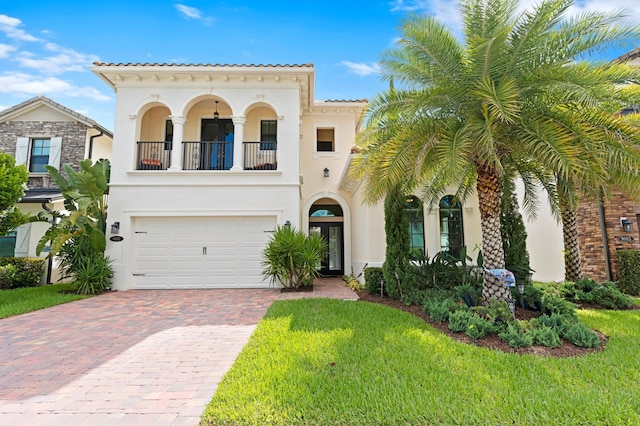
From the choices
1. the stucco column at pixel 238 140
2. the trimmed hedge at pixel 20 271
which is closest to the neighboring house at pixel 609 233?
the stucco column at pixel 238 140

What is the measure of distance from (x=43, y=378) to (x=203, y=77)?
10538 mm

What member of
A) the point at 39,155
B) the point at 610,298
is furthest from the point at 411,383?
the point at 39,155

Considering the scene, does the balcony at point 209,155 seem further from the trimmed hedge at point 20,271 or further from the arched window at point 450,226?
the arched window at point 450,226

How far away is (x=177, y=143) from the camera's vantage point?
11633 millimetres

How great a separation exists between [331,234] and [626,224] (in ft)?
35.0

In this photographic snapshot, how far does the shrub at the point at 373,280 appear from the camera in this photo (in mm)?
9494

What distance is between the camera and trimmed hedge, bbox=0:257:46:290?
11180mm

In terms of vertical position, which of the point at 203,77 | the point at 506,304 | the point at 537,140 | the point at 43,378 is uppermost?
the point at 203,77

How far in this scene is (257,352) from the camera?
4609 mm

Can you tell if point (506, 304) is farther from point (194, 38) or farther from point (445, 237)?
point (194, 38)

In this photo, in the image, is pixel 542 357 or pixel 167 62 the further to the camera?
pixel 167 62

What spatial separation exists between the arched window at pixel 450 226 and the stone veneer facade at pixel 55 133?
16.3 m

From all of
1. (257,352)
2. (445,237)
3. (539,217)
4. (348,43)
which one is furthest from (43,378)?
(539,217)

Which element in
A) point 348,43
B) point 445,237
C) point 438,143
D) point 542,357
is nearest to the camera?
point 542,357
